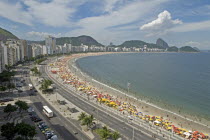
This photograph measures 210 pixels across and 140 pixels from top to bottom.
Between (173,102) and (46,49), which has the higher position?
(46,49)

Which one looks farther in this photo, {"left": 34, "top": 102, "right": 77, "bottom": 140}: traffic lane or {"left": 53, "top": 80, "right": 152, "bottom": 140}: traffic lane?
{"left": 53, "top": 80, "right": 152, "bottom": 140}: traffic lane

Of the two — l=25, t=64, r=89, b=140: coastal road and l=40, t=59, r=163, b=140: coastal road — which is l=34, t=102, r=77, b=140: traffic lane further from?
l=40, t=59, r=163, b=140: coastal road

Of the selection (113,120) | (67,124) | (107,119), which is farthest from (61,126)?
(113,120)

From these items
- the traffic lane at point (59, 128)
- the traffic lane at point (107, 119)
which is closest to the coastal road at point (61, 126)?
the traffic lane at point (59, 128)

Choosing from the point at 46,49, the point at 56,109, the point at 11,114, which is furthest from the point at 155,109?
the point at 46,49

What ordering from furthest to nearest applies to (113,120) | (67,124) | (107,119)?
(107,119) → (113,120) → (67,124)

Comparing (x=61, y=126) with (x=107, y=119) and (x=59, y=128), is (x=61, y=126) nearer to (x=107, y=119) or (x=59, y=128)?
(x=59, y=128)

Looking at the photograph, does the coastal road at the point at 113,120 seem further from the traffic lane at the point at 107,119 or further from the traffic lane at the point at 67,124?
the traffic lane at the point at 67,124

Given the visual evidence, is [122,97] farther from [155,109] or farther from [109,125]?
[109,125]

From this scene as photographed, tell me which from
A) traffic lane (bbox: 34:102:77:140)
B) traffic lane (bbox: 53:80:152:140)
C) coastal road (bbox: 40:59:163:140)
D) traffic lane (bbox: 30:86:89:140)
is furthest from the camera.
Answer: traffic lane (bbox: 53:80:152:140)

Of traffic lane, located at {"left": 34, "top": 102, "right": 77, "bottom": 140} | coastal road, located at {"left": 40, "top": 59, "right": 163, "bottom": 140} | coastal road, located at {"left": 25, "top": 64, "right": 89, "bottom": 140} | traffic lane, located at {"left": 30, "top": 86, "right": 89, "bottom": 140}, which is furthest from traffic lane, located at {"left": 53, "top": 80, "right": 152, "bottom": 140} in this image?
traffic lane, located at {"left": 34, "top": 102, "right": 77, "bottom": 140}

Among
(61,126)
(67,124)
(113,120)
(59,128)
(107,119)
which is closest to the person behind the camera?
(59,128)
